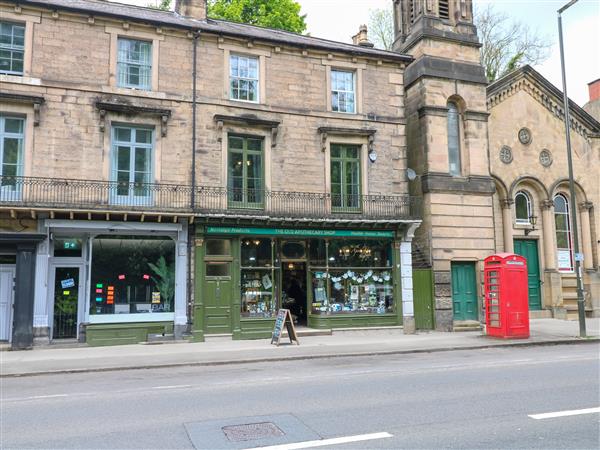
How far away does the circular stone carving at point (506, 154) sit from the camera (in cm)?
2197

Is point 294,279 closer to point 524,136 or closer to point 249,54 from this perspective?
point 249,54

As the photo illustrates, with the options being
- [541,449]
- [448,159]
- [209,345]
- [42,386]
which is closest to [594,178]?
[448,159]

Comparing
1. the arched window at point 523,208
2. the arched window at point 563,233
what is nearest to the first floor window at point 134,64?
the arched window at point 523,208

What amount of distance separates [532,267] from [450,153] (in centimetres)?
654

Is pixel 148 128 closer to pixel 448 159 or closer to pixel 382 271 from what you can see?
pixel 382 271

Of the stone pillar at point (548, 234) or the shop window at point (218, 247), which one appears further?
the stone pillar at point (548, 234)

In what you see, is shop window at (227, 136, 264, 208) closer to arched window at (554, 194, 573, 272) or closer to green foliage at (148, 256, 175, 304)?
green foliage at (148, 256, 175, 304)

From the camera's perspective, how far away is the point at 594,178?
23625 millimetres

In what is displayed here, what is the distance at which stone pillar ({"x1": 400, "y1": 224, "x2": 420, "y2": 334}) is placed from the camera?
18.5 m

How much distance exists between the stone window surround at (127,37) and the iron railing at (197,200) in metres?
3.28

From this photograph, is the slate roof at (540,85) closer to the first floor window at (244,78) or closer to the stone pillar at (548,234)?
the stone pillar at (548,234)

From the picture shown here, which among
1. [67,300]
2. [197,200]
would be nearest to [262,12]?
[197,200]

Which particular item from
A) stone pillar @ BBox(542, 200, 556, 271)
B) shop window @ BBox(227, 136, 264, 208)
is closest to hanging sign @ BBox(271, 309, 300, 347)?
shop window @ BBox(227, 136, 264, 208)

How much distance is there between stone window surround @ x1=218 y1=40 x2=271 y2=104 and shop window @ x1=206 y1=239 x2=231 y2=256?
15.9ft
